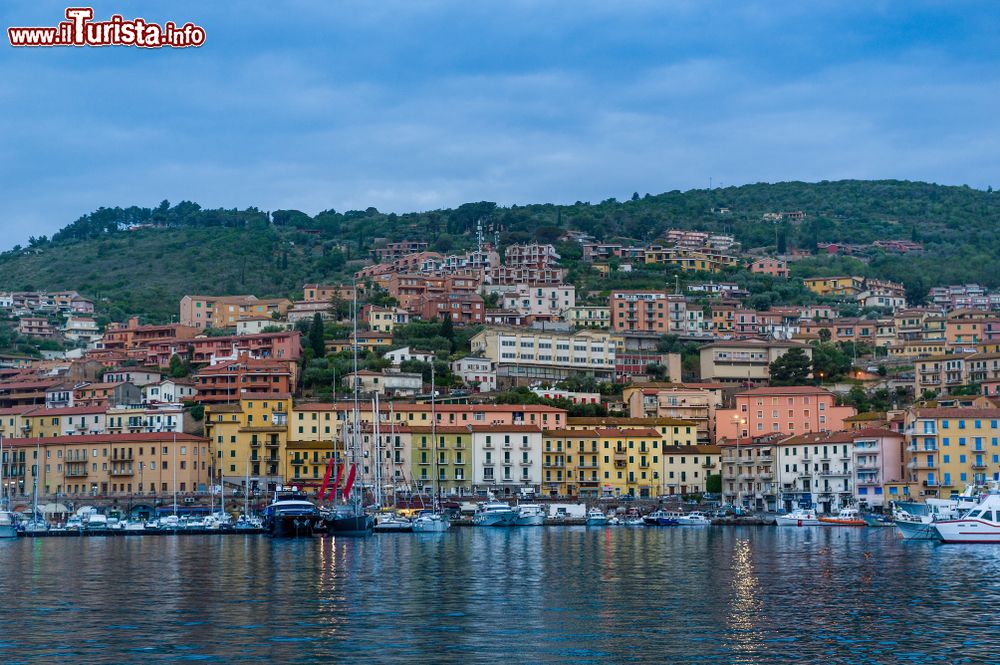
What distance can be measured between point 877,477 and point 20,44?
72.7 m

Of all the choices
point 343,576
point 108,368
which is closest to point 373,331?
point 108,368

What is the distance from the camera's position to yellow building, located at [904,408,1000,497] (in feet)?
328

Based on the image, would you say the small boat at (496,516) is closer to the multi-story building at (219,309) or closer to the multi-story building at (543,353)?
the multi-story building at (543,353)

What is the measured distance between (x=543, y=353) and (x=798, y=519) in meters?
42.1

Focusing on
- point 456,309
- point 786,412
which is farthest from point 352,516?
point 456,309

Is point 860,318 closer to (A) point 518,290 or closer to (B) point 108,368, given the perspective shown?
(A) point 518,290

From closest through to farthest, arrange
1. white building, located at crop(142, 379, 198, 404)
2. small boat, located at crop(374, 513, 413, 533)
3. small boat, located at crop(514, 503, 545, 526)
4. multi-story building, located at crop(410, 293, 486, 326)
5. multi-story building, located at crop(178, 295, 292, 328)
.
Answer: small boat, located at crop(374, 513, 413, 533) → small boat, located at crop(514, 503, 545, 526) → white building, located at crop(142, 379, 198, 404) → multi-story building, located at crop(410, 293, 486, 326) → multi-story building, located at crop(178, 295, 292, 328)

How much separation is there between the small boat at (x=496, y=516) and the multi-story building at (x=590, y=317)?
58.1m

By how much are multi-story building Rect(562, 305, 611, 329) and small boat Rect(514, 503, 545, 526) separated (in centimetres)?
5604

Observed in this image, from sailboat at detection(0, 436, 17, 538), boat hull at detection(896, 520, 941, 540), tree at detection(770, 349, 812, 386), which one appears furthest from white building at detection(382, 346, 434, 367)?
boat hull at detection(896, 520, 941, 540)

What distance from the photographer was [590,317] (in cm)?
15675

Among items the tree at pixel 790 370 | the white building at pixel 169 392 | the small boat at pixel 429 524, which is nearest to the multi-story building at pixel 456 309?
the tree at pixel 790 370

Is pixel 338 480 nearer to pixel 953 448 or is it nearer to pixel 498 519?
pixel 498 519

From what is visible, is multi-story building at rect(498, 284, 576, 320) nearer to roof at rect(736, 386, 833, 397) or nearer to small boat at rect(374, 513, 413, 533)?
roof at rect(736, 386, 833, 397)
